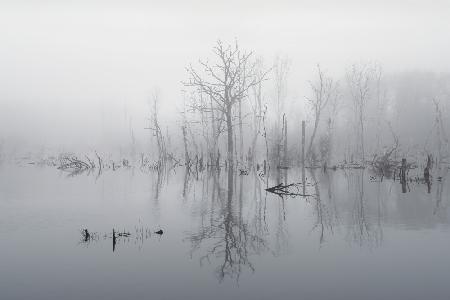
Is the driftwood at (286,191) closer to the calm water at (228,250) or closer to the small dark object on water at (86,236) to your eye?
the calm water at (228,250)

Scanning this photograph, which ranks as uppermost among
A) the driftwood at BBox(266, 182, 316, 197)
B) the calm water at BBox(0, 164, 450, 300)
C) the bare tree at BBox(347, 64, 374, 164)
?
the bare tree at BBox(347, 64, 374, 164)

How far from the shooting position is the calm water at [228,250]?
463 centimetres

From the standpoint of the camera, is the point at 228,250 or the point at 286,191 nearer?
the point at 228,250

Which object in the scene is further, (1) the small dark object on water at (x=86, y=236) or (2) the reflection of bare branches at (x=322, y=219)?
(2) the reflection of bare branches at (x=322, y=219)

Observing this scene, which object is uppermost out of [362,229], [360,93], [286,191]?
[360,93]

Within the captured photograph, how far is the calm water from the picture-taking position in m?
4.63

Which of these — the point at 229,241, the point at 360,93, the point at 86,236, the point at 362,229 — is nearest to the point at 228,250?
the point at 229,241

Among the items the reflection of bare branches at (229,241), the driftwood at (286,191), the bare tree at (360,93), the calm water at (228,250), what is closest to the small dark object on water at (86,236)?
the calm water at (228,250)

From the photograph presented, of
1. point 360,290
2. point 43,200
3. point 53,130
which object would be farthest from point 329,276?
point 53,130

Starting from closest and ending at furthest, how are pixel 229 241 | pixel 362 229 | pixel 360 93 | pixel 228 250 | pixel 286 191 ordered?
pixel 228 250 < pixel 229 241 < pixel 362 229 < pixel 286 191 < pixel 360 93

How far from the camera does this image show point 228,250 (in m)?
6.19

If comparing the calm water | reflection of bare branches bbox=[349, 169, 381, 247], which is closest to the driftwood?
the calm water

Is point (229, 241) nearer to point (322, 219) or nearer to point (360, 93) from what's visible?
point (322, 219)

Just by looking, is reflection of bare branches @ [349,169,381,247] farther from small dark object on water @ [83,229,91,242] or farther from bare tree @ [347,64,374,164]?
bare tree @ [347,64,374,164]
